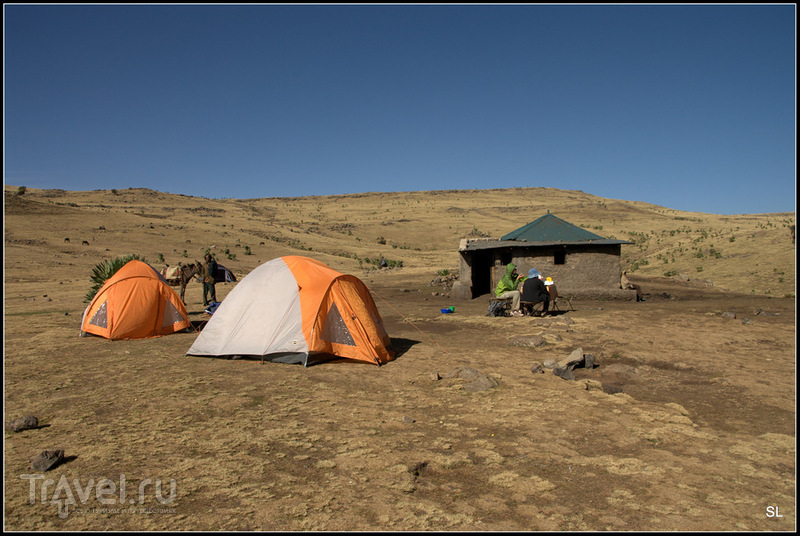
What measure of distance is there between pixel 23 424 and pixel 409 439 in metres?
4.37

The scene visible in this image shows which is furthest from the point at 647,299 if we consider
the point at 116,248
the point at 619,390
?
the point at 116,248

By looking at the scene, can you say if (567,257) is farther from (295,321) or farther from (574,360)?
(295,321)

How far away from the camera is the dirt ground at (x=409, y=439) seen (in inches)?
159

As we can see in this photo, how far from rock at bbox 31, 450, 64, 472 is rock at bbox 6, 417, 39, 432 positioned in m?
1.22

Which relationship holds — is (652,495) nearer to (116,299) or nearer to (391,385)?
(391,385)

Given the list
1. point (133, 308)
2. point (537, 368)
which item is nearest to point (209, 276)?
point (133, 308)

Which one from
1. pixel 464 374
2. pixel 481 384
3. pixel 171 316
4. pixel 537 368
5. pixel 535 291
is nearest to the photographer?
pixel 481 384

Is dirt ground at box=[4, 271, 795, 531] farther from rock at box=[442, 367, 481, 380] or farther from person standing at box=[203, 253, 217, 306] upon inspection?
person standing at box=[203, 253, 217, 306]

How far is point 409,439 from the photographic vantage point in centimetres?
557

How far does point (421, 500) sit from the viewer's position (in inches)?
168

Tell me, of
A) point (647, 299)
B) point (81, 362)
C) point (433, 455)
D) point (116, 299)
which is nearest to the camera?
point (433, 455)

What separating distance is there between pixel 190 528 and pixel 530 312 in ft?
38.4

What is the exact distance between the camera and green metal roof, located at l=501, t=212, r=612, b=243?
18.3 m

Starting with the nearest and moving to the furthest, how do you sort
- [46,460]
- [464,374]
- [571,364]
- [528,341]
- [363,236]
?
[46,460]
[464,374]
[571,364]
[528,341]
[363,236]
